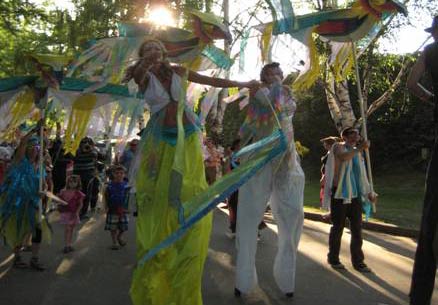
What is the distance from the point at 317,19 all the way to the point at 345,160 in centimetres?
269

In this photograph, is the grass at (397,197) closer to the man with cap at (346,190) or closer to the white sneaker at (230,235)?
the white sneaker at (230,235)

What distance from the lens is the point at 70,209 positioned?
7.82 metres

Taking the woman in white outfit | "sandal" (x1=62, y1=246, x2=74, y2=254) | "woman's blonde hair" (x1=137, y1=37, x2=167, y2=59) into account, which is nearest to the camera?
"woman's blonde hair" (x1=137, y1=37, x2=167, y2=59)

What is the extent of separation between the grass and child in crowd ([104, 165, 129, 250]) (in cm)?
517

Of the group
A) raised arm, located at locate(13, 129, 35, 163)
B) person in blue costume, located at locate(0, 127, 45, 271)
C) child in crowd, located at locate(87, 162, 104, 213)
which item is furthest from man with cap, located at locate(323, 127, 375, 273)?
child in crowd, located at locate(87, 162, 104, 213)

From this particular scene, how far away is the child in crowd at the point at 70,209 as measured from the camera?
758 centimetres

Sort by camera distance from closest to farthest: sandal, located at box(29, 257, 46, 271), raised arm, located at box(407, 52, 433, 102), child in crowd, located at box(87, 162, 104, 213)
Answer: raised arm, located at box(407, 52, 433, 102)
sandal, located at box(29, 257, 46, 271)
child in crowd, located at box(87, 162, 104, 213)

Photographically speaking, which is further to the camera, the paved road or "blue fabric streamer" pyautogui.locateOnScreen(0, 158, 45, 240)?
"blue fabric streamer" pyautogui.locateOnScreen(0, 158, 45, 240)

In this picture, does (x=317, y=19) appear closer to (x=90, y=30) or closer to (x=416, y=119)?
(x=90, y=30)

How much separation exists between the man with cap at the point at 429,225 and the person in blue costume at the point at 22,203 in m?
4.27

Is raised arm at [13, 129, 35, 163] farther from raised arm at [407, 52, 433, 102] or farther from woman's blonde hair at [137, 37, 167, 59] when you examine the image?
raised arm at [407, 52, 433, 102]

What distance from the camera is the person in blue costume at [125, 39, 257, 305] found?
4.11 metres

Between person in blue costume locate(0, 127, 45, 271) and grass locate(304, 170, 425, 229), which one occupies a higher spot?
person in blue costume locate(0, 127, 45, 271)

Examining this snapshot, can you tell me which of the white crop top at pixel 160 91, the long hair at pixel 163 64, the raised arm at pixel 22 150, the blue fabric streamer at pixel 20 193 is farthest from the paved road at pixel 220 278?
the long hair at pixel 163 64
